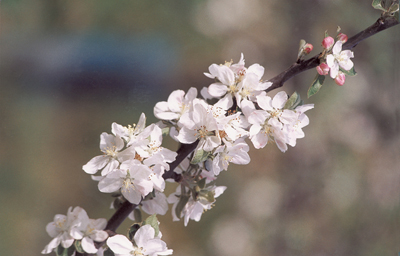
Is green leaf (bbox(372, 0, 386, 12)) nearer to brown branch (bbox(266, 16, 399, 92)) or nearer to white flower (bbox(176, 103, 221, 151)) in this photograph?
brown branch (bbox(266, 16, 399, 92))

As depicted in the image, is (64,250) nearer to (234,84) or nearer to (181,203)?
(181,203)

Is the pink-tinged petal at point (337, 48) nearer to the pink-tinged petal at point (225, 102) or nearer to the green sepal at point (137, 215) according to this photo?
the pink-tinged petal at point (225, 102)

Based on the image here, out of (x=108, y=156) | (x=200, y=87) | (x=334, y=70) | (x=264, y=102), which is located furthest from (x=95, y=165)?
(x=200, y=87)

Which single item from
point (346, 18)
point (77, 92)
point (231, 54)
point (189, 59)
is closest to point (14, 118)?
point (77, 92)

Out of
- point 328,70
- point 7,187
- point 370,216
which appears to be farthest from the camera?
point 370,216

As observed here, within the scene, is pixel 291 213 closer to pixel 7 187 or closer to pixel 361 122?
pixel 361 122

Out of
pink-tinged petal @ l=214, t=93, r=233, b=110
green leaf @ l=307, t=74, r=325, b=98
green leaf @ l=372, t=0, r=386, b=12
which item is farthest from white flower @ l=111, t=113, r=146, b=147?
green leaf @ l=372, t=0, r=386, b=12
